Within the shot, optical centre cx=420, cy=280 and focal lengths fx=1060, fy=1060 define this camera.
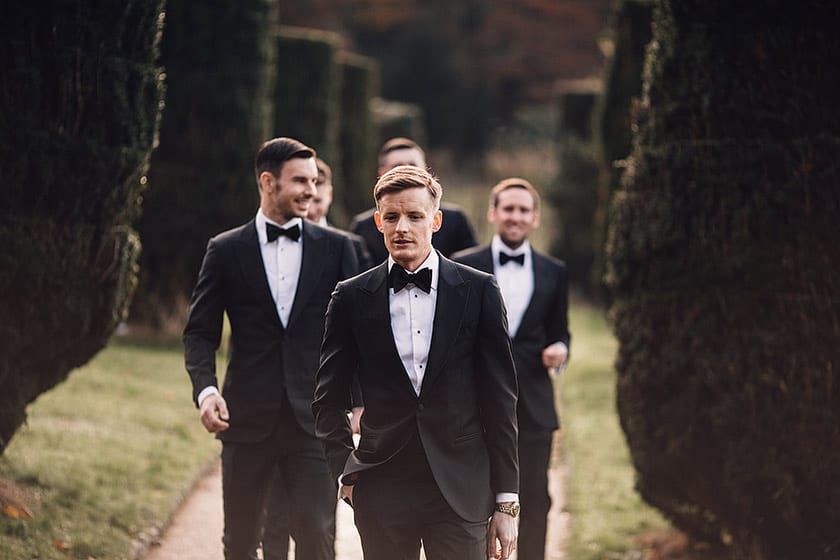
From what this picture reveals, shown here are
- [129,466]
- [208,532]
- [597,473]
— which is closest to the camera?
[208,532]

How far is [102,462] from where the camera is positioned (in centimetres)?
798

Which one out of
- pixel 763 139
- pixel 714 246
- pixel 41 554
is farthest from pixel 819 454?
pixel 41 554

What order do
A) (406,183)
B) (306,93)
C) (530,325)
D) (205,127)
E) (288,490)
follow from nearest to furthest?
(406,183), (288,490), (530,325), (205,127), (306,93)

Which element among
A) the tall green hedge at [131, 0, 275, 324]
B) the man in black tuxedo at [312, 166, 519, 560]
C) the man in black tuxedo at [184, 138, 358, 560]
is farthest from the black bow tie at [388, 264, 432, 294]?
the tall green hedge at [131, 0, 275, 324]

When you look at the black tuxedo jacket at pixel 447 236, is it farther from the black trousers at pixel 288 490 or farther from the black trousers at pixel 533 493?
the black trousers at pixel 288 490

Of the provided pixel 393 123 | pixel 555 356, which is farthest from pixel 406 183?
pixel 393 123

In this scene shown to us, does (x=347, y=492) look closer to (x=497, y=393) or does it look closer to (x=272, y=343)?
(x=497, y=393)

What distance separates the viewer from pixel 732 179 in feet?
19.7

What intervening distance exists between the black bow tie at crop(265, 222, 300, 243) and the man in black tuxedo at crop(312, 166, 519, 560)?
1.54 meters

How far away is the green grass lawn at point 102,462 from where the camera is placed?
6.32 m

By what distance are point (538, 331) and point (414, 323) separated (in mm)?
2817

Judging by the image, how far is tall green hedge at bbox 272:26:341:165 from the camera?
62.0ft

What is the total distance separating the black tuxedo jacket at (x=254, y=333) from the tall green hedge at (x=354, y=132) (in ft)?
63.5

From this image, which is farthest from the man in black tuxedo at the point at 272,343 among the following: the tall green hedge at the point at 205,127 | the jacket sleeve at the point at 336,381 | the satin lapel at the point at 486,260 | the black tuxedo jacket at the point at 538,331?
the tall green hedge at the point at 205,127
